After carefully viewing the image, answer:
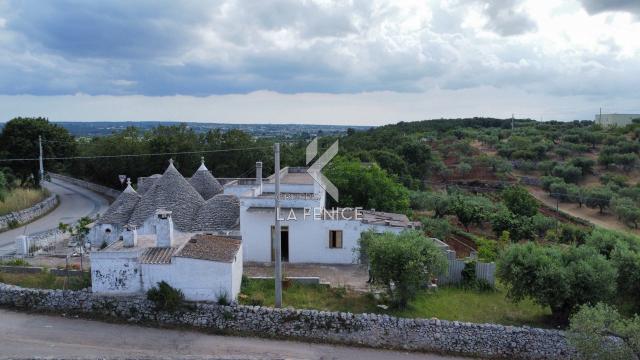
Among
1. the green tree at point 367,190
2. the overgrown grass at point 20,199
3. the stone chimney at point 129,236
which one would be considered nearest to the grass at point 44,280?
the stone chimney at point 129,236

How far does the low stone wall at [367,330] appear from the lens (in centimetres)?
1650

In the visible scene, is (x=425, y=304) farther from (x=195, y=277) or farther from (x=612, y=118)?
(x=612, y=118)

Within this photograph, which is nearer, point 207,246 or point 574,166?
point 207,246

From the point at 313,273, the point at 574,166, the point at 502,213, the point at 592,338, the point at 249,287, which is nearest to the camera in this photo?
the point at 592,338

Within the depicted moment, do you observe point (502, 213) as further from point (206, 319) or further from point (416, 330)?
point (206, 319)

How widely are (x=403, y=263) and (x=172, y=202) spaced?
1217 centimetres

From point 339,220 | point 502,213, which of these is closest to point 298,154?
point 502,213

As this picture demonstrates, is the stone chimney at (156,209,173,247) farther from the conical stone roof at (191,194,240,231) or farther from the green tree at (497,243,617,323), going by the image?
the green tree at (497,243,617,323)

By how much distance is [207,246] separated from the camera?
17.8 m

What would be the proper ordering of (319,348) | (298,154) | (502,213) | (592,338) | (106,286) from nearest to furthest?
(592,338) → (319,348) → (106,286) → (502,213) → (298,154)

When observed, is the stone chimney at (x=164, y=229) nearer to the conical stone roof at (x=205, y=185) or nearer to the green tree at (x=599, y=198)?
the conical stone roof at (x=205, y=185)

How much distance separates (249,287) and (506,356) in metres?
9.81

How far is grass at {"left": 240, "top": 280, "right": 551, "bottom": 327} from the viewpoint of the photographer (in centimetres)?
1761

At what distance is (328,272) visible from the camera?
2120 cm
